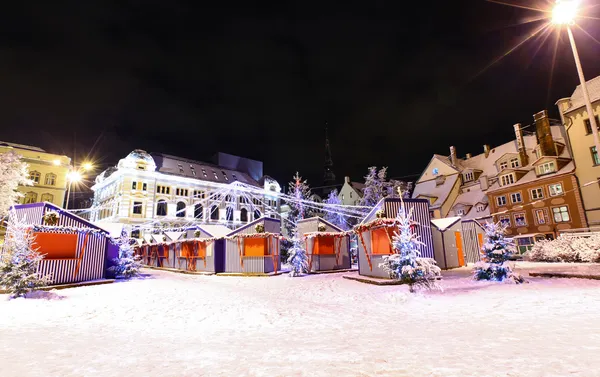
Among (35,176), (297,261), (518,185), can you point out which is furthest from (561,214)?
(35,176)

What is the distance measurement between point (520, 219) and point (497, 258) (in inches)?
854

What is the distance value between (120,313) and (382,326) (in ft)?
26.0

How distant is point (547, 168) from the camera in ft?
90.9

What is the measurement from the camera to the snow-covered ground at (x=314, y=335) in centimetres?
455

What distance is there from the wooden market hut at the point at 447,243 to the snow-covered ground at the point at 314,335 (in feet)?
31.0

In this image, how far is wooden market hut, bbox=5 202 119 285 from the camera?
1423 centimetres

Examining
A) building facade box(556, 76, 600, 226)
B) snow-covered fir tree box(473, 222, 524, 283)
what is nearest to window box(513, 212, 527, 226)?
building facade box(556, 76, 600, 226)

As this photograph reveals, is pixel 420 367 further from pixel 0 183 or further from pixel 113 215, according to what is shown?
pixel 113 215

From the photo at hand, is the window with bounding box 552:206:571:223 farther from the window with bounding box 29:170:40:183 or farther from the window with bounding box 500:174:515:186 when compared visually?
the window with bounding box 29:170:40:183

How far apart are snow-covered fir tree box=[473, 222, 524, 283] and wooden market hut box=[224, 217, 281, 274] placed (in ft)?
45.5

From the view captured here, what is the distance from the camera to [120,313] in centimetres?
905

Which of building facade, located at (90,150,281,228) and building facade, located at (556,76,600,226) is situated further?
building facade, located at (90,150,281,228)

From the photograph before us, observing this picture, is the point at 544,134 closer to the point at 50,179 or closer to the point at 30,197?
the point at 50,179

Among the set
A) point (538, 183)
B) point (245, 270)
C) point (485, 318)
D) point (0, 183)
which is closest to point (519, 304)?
point (485, 318)
